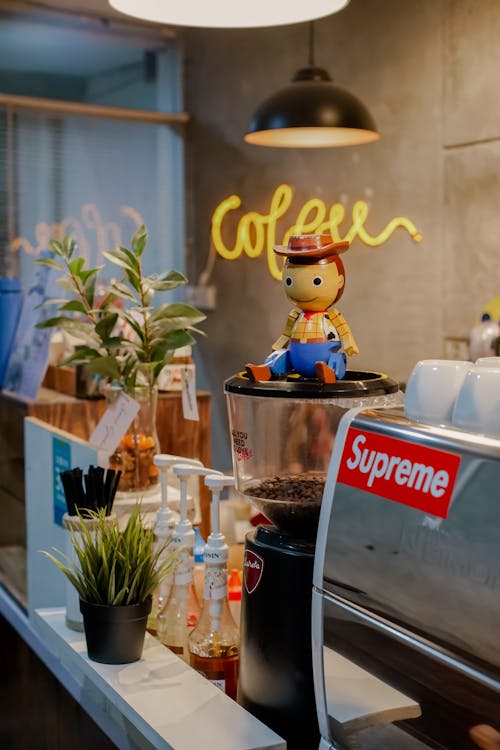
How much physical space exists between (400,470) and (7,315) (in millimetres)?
2126

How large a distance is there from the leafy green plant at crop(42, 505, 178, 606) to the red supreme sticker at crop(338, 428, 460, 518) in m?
0.50

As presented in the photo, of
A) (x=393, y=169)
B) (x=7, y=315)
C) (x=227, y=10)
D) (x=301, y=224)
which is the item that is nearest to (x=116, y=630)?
(x=227, y=10)

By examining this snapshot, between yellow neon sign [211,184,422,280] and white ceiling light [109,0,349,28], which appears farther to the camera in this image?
yellow neon sign [211,184,422,280]

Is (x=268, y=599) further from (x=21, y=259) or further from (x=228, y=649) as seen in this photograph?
(x=21, y=259)

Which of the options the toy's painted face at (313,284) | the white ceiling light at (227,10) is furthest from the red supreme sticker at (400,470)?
the white ceiling light at (227,10)

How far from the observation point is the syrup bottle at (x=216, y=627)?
1301 millimetres

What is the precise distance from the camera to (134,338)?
192cm

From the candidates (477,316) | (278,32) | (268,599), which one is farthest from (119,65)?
(268,599)

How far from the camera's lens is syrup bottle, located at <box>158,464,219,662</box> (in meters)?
1.41

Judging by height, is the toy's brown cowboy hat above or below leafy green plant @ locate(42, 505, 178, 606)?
above

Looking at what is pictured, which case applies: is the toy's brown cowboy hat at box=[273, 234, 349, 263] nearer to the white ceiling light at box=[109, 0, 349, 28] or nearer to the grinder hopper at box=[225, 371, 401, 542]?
the grinder hopper at box=[225, 371, 401, 542]

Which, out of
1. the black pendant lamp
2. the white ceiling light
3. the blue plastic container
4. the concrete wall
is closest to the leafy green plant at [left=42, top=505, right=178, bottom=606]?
the white ceiling light

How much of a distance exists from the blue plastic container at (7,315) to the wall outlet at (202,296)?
3.16m

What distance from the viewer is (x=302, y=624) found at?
44.3 inches
